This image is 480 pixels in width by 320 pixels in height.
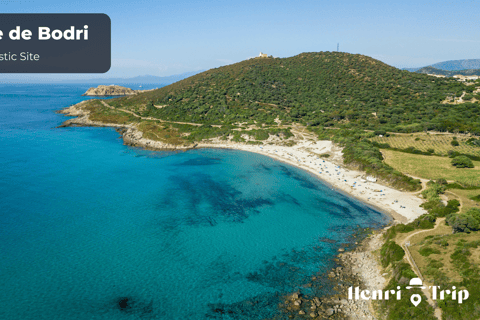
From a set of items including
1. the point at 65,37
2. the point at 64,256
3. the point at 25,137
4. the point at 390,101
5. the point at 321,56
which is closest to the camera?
the point at 64,256

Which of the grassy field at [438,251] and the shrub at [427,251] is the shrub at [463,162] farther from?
the shrub at [427,251]

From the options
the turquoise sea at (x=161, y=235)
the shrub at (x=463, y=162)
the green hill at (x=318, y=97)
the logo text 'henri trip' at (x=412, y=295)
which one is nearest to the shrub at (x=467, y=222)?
the turquoise sea at (x=161, y=235)

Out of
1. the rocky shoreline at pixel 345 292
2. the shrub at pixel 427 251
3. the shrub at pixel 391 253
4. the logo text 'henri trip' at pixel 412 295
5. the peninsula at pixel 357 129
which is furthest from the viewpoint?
the peninsula at pixel 357 129

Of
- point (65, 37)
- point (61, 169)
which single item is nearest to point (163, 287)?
point (65, 37)

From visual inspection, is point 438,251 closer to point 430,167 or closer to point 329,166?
point 430,167

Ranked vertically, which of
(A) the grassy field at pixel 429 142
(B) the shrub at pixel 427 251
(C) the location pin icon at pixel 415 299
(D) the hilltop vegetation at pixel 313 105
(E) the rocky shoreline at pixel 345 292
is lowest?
(E) the rocky shoreline at pixel 345 292

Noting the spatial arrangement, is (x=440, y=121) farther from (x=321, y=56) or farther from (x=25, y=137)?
(x=25, y=137)
